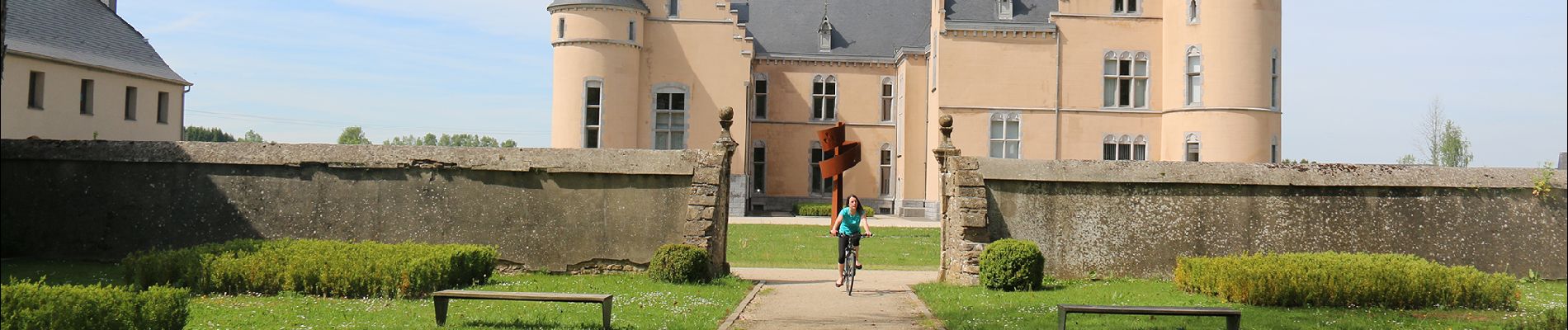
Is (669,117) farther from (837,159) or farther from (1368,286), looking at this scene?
(1368,286)

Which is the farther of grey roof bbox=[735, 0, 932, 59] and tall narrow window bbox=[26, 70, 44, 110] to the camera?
grey roof bbox=[735, 0, 932, 59]

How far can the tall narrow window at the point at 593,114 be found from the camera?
38.7 metres

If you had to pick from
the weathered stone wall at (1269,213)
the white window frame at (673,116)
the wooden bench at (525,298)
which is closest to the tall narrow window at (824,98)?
the white window frame at (673,116)

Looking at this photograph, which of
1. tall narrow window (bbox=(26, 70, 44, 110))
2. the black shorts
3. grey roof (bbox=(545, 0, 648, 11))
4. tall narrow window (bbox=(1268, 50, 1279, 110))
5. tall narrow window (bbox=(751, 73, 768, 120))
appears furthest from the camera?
tall narrow window (bbox=(751, 73, 768, 120))

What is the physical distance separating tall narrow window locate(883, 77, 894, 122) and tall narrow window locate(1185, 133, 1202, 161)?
1241cm

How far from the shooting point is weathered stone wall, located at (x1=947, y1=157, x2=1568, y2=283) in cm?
1783

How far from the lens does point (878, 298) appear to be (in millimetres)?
16062

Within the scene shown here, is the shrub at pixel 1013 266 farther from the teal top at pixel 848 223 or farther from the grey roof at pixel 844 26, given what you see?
the grey roof at pixel 844 26

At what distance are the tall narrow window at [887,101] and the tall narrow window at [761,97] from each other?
4592 mm

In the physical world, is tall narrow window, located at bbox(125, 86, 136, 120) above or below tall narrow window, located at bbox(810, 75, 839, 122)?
below

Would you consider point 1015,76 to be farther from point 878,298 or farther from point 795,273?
point 878,298

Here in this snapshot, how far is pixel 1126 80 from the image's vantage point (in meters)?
38.8

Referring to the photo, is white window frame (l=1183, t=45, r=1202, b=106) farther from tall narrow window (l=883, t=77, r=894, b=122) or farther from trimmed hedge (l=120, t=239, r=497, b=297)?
trimmed hedge (l=120, t=239, r=497, b=297)

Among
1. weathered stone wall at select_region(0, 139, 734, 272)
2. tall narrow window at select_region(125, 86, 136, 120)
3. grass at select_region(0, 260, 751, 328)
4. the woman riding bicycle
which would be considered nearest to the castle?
tall narrow window at select_region(125, 86, 136, 120)
